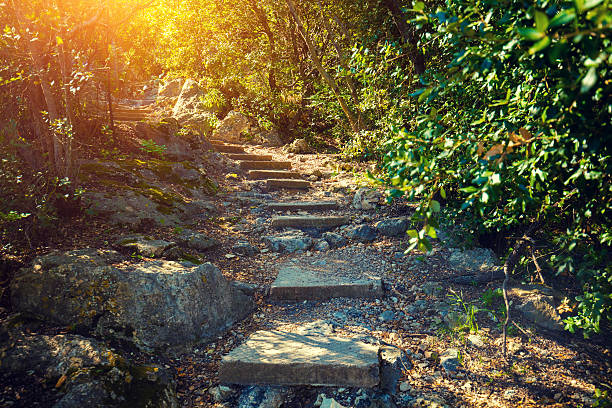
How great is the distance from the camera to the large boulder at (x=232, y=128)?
11719 mm

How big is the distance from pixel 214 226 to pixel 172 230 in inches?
34.6

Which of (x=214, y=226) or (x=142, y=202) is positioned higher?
(x=142, y=202)

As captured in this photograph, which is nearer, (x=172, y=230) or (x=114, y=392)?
(x=114, y=392)

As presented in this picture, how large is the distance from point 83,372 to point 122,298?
0.75m

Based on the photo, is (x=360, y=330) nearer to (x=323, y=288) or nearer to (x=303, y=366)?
(x=323, y=288)

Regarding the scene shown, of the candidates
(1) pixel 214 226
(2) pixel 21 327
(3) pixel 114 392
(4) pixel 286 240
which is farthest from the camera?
(1) pixel 214 226

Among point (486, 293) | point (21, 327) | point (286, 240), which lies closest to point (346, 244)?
point (286, 240)

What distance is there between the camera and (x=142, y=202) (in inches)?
201

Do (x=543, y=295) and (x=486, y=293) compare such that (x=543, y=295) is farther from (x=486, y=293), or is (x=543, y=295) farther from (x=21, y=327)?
(x=21, y=327)

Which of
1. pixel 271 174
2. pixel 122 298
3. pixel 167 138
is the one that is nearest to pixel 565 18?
pixel 122 298

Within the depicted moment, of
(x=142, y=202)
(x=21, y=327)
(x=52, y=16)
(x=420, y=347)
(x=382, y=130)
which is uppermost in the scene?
(x=52, y=16)

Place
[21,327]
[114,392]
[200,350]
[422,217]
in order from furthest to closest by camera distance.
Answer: [200,350]
[21,327]
[114,392]
[422,217]

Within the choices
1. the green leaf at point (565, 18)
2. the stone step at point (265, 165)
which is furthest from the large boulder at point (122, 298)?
the stone step at point (265, 165)

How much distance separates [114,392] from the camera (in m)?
2.24
